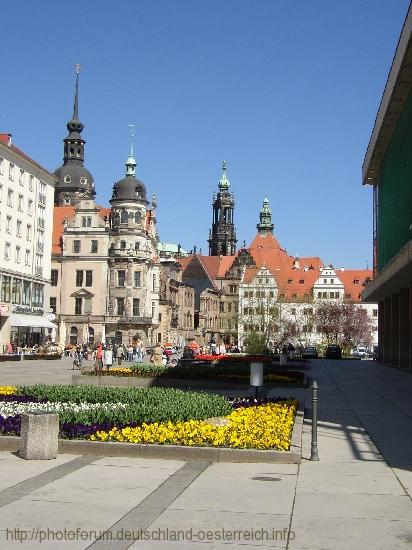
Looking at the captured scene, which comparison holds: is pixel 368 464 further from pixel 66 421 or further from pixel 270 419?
pixel 66 421

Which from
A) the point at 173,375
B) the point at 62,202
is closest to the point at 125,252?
the point at 62,202

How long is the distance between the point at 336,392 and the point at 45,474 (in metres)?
20.2

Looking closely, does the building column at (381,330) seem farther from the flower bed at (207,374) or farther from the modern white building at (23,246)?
the flower bed at (207,374)

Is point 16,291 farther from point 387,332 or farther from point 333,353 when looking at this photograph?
point 387,332

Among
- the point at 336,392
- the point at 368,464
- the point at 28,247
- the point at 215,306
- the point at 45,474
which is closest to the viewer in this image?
the point at 45,474

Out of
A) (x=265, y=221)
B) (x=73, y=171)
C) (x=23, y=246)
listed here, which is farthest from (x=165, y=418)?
(x=265, y=221)

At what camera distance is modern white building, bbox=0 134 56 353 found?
72.1 m

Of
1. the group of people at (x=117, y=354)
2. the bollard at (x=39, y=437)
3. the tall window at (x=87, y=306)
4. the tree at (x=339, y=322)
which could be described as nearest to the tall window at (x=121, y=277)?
the tall window at (x=87, y=306)

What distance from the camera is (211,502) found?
9.99m

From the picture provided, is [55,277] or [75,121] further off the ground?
[75,121]

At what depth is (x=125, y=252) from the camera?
108375 mm

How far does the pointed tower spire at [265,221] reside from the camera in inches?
7303

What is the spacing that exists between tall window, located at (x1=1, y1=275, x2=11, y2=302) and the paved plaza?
197 ft

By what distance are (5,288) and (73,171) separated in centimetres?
7806
